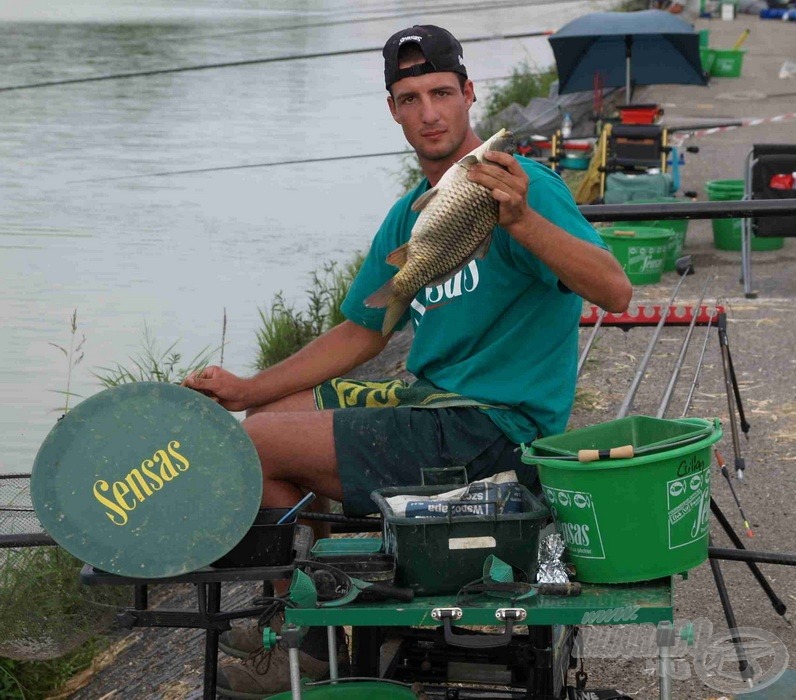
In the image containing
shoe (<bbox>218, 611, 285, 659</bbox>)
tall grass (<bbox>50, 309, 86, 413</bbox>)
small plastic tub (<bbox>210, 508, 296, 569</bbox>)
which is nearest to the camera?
small plastic tub (<bbox>210, 508, 296, 569</bbox>)

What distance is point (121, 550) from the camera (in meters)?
2.59

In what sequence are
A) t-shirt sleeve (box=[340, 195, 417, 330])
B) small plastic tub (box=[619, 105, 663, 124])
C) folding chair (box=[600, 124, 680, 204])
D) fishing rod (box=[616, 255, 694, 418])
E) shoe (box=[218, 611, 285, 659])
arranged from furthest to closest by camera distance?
1. small plastic tub (box=[619, 105, 663, 124])
2. folding chair (box=[600, 124, 680, 204])
3. fishing rod (box=[616, 255, 694, 418])
4. t-shirt sleeve (box=[340, 195, 417, 330])
5. shoe (box=[218, 611, 285, 659])

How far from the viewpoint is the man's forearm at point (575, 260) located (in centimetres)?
284

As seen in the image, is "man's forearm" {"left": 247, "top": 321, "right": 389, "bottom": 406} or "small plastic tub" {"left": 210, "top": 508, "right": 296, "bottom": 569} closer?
"small plastic tub" {"left": 210, "top": 508, "right": 296, "bottom": 569}

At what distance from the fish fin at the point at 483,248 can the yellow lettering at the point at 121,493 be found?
84 centimetres

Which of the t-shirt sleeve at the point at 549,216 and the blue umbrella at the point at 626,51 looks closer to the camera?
the t-shirt sleeve at the point at 549,216

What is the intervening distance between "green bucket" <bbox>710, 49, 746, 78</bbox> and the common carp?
17280 millimetres

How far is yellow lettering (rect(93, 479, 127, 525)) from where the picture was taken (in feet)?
8.58

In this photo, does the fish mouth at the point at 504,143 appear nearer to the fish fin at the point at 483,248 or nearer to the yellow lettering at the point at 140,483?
the fish fin at the point at 483,248

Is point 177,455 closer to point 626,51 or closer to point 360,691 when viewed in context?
point 360,691

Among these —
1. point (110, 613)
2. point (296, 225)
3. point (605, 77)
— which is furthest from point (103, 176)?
point (110, 613)

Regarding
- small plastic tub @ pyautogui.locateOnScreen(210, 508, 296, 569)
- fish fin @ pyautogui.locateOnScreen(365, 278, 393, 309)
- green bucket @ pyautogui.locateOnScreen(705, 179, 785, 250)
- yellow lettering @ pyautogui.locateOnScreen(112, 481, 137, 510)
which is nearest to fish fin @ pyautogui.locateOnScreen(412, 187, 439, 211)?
fish fin @ pyautogui.locateOnScreen(365, 278, 393, 309)

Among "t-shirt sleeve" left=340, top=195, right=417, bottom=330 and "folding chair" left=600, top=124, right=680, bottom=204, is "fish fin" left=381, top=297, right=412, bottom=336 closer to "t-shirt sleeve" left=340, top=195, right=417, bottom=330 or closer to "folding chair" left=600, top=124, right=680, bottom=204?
"t-shirt sleeve" left=340, top=195, right=417, bottom=330

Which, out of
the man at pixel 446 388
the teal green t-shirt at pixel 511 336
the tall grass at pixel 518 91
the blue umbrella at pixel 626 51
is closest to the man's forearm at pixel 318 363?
the man at pixel 446 388
